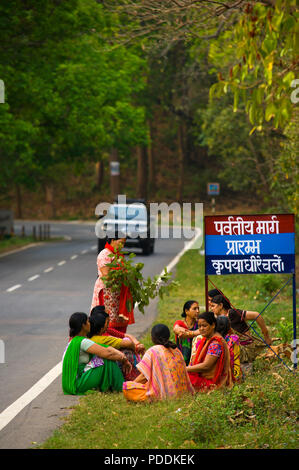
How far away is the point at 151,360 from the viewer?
918cm

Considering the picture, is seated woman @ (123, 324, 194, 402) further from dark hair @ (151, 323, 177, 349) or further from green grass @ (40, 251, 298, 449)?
green grass @ (40, 251, 298, 449)

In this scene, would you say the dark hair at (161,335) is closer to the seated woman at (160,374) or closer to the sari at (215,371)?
the seated woman at (160,374)

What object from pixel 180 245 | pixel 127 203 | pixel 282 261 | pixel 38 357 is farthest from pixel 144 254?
pixel 282 261

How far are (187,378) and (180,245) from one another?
29.3 metres

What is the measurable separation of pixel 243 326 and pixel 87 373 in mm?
2329

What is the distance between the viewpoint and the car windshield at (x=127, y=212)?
3269 cm

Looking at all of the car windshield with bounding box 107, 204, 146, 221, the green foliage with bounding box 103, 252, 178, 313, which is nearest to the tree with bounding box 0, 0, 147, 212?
the car windshield with bounding box 107, 204, 146, 221

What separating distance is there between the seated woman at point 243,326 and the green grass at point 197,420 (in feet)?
2.13

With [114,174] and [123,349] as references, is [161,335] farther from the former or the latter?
[114,174]

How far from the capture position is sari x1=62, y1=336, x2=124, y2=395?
981 centimetres

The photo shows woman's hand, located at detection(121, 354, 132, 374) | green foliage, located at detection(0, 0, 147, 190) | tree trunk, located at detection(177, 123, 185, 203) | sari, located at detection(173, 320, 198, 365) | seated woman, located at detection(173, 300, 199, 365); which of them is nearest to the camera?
woman's hand, located at detection(121, 354, 132, 374)

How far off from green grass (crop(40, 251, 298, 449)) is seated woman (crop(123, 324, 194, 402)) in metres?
0.16

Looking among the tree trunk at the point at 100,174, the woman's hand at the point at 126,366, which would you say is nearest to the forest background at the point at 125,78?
the woman's hand at the point at 126,366

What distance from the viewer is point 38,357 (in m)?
12.7
